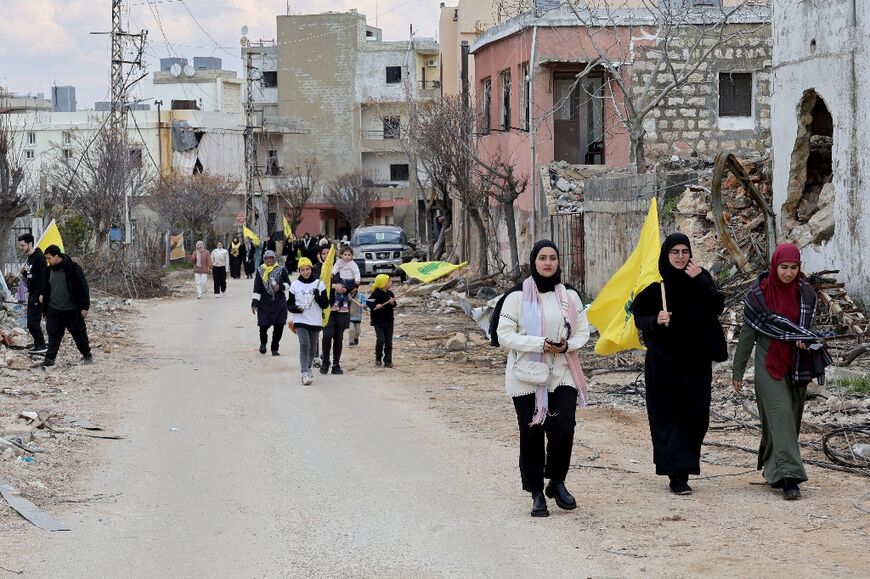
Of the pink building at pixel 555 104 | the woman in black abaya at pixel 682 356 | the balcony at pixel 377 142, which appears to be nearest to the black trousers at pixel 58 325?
the woman in black abaya at pixel 682 356

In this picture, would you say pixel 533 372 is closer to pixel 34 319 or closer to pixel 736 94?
pixel 34 319

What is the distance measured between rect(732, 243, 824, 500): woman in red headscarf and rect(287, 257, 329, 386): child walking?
8531mm

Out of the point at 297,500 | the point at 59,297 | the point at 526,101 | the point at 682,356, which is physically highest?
the point at 526,101

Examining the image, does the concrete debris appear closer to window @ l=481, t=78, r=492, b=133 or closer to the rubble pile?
the rubble pile

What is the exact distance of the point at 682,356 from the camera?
8.98 metres

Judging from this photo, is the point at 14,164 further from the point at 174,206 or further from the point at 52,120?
the point at 52,120

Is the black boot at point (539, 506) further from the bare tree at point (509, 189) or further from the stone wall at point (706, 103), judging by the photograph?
the stone wall at point (706, 103)

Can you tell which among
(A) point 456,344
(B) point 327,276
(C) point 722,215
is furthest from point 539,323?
(A) point 456,344

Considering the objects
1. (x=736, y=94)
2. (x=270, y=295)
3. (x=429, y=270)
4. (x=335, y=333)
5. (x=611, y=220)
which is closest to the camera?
(x=335, y=333)

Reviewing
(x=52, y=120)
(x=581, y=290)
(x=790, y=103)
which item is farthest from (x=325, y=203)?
(x=790, y=103)

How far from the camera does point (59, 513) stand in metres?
8.92

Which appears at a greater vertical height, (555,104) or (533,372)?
(555,104)

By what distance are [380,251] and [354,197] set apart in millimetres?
34229

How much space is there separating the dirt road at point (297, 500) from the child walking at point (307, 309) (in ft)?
2.78
